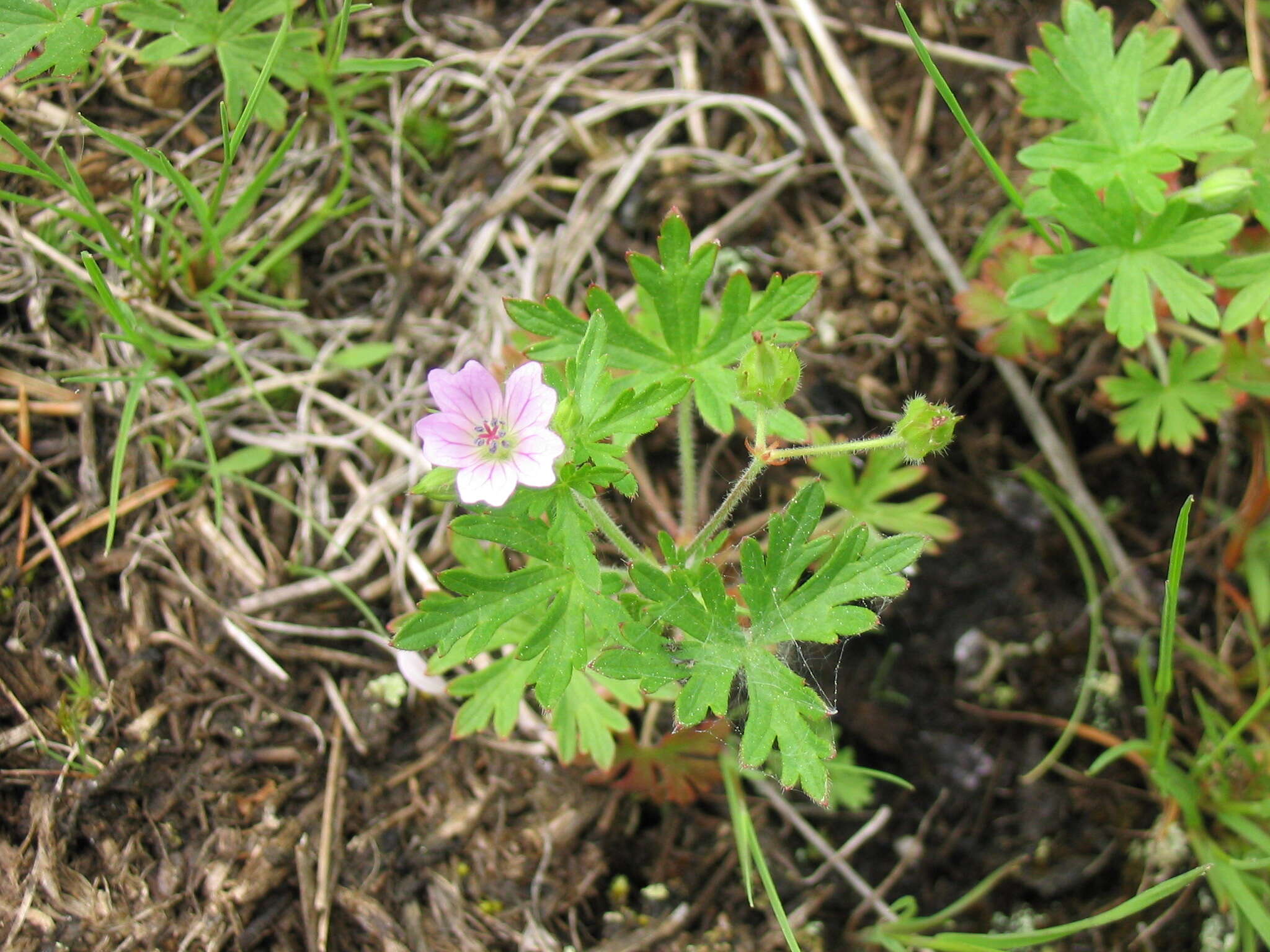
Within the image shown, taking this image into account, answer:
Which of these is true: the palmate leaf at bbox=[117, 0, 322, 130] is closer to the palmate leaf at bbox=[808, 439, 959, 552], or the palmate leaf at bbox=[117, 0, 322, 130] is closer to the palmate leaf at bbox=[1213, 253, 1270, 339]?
the palmate leaf at bbox=[808, 439, 959, 552]

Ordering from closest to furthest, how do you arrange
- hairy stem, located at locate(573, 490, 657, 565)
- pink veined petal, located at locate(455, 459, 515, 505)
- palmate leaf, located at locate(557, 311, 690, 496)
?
pink veined petal, located at locate(455, 459, 515, 505)
palmate leaf, located at locate(557, 311, 690, 496)
hairy stem, located at locate(573, 490, 657, 565)

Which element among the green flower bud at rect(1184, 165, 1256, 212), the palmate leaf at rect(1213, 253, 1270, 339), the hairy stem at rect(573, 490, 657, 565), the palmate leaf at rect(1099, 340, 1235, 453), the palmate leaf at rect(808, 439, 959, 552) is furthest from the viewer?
the palmate leaf at rect(1099, 340, 1235, 453)

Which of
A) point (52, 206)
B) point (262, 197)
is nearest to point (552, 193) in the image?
point (262, 197)

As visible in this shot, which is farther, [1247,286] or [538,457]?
[1247,286]

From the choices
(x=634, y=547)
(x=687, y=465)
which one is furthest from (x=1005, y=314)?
(x=634, y=547)

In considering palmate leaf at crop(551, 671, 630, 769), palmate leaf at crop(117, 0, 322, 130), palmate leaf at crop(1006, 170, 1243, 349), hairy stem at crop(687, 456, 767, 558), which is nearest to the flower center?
hairy stem at crop(687, 456, 767, 558)

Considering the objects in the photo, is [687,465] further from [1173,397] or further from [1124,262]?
[1173,397]

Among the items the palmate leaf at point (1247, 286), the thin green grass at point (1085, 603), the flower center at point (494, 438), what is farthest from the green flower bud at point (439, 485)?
the palmate leaf at point (1247, 286)

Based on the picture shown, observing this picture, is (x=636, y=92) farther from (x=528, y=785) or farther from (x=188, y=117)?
(x=528, y=785)
